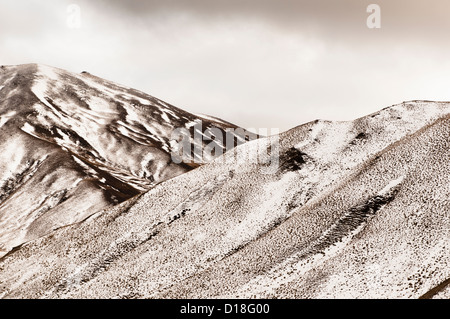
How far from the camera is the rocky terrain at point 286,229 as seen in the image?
54250 mm

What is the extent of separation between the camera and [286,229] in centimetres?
6625

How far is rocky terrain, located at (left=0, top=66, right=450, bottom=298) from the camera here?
54.2m

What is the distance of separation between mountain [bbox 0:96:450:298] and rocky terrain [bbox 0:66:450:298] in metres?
0.20

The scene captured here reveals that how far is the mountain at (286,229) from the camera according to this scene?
54250mm

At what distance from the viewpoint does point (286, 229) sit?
6625 centimetres

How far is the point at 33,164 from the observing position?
180250 mm

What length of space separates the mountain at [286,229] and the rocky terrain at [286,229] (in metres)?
0.20

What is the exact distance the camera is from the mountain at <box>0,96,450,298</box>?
54250 millimetres
